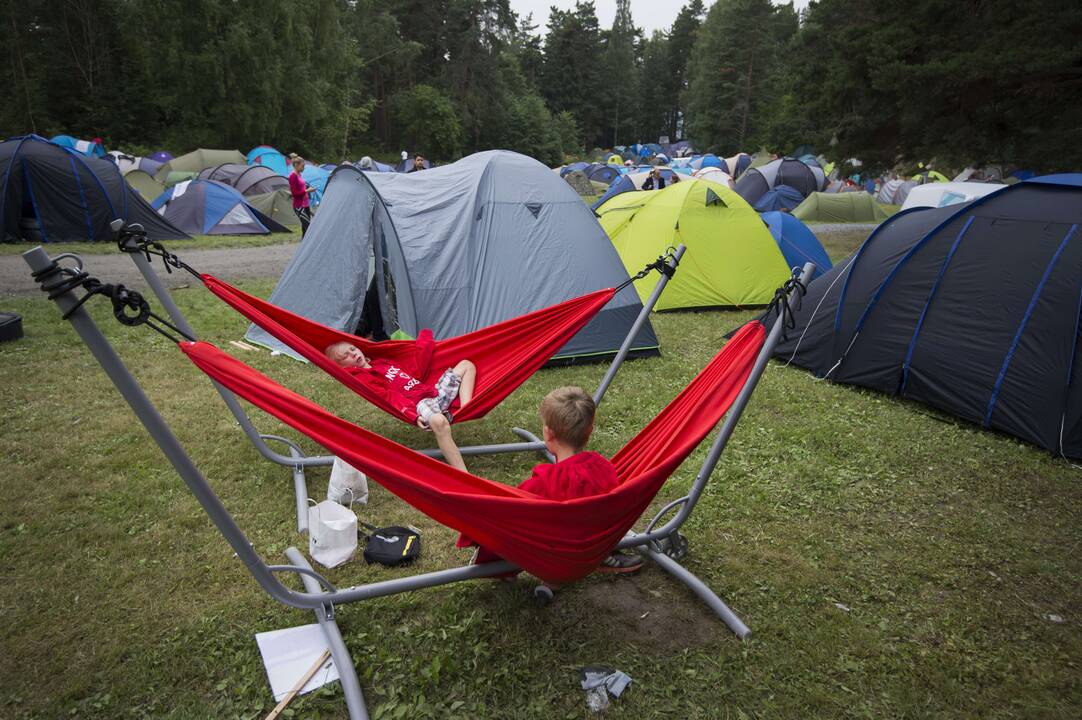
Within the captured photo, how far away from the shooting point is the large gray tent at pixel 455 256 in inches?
213

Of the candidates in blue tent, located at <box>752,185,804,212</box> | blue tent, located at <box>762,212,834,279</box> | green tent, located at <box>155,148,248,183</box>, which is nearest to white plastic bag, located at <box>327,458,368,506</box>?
Answer: blue tent, located at <box>762,212,834,279</box>

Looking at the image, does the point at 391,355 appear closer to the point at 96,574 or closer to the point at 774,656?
the point at 96,574

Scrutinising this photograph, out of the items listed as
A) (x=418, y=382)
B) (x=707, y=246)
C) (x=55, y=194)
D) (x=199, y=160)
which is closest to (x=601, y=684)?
(x=418, y=382)

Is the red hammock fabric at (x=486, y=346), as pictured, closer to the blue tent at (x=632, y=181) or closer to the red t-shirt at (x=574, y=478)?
the red t-shirt at (x=574, y=478)

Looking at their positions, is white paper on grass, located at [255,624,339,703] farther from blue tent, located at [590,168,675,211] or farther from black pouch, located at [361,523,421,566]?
blue tent, located at [590,168,675,211]

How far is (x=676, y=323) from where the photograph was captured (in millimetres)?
7176

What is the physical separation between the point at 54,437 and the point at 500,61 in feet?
129

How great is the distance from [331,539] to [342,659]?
742mm

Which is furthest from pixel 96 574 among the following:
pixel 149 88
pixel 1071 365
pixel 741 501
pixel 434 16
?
pixel 434 16

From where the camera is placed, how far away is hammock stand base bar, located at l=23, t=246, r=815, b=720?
164cm

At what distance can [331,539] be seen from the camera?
113 inches

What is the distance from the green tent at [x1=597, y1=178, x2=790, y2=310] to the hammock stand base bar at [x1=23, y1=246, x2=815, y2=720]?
16.5 feet

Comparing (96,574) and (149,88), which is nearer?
(96,574)

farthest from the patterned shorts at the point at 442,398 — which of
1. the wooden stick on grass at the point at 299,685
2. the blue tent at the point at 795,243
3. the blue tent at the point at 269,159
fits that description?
the blue tent at the point at 269,159
